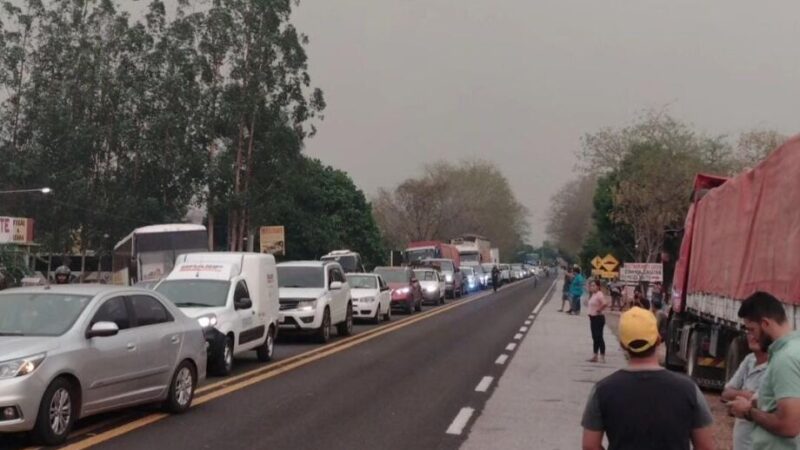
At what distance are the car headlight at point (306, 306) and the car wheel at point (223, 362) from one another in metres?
6.35

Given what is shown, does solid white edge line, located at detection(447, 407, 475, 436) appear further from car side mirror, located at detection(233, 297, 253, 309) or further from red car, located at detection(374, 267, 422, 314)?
red car, located at detection(374, 267, 422, 314)

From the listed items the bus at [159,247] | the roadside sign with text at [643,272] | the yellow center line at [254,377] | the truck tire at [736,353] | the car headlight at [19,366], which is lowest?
the yellow center line at [254,377]

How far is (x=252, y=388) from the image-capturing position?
1354 cm

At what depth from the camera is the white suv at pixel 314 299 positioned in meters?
21.6

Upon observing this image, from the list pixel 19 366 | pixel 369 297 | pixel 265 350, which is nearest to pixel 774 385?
pixel 19 366

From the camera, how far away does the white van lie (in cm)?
1506

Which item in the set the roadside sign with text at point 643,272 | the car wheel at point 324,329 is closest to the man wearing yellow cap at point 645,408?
the car wheel at point 324,329

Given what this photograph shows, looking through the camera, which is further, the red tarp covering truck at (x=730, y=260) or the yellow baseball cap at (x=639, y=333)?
the red tarp covering truck at (x=730, y=260)

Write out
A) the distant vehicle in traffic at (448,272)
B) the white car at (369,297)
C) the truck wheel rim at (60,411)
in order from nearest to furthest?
the truck wheel rim at (60,411), the white car at (369,297), the distant vehicle in traffic at (448,272)

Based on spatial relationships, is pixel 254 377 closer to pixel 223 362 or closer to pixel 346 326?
pixel 223 362

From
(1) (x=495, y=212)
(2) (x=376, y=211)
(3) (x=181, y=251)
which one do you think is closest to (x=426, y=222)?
(2) (x=376, y=211)

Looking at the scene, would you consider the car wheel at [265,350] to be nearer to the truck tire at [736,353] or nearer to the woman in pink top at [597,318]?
the woman in pink top at [597,318]

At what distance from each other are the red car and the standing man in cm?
3064

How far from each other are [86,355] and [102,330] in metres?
0.28
